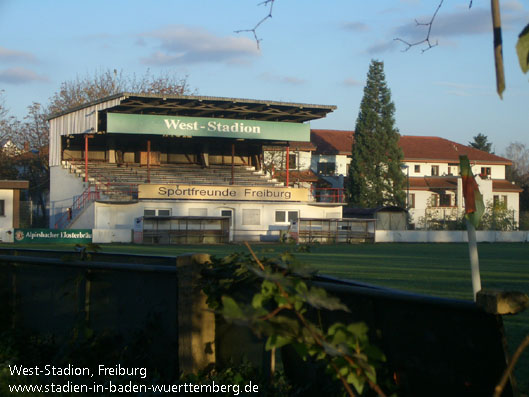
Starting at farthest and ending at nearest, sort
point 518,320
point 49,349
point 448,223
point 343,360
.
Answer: point 448,223
point 518,320
point 49,349
point 343,360

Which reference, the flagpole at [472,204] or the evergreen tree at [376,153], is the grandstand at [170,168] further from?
the flagpole at [472,204]

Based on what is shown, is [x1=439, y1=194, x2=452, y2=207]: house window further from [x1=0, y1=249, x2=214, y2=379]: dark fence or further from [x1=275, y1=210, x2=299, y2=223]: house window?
[x1=0, y1=249, x2=214, y2=379]: dark fence

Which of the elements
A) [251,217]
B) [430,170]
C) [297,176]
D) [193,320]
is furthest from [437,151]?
[193,320]

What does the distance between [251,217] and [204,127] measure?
7.04 m

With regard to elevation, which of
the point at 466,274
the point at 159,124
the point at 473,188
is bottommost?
the point at 466,274

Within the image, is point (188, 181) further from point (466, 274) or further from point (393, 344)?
point (393, 344)

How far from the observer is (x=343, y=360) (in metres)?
2.86

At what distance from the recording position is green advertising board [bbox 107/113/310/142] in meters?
45.7

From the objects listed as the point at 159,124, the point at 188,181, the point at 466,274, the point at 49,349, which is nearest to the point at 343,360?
the point at 49,349

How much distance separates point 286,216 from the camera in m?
49.1

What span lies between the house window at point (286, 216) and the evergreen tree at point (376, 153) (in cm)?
2111

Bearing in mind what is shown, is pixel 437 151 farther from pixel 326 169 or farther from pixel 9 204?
pixel 9 204

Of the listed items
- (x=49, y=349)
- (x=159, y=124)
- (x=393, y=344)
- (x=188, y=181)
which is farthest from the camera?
(x=188, y=181)

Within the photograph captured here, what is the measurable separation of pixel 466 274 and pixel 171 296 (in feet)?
50.0
